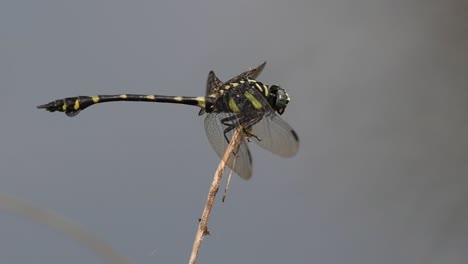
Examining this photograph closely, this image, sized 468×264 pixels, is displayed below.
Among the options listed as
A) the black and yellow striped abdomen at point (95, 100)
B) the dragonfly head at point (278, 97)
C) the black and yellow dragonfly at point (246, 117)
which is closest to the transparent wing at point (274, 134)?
the black and yellow dragonfly at point (246, 117)

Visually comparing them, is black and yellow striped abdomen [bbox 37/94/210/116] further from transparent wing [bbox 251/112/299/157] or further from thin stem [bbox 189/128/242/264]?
thin stem [bbox 189/128/242/264]

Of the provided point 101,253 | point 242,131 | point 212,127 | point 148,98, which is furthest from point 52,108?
point 101,253

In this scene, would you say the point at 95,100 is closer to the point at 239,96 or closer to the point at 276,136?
the point at 239,96

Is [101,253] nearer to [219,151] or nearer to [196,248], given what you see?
[196,248]

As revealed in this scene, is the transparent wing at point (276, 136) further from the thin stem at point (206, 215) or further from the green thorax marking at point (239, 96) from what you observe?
the thin stem at point (206, 215)

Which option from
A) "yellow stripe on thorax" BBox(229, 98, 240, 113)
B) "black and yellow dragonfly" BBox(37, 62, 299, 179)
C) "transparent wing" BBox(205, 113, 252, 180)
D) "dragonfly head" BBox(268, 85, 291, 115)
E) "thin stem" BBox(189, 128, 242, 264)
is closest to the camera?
"thin stem" BBox(189, 128, 242, 264)

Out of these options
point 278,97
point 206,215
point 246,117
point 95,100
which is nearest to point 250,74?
Answer: point 278,97

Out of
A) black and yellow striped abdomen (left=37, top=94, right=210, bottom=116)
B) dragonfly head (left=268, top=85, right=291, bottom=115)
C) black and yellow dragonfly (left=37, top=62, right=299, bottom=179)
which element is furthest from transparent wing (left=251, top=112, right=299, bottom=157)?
black and yellow striped abdomen (left=37, top=94, right=210, bottom=116)
